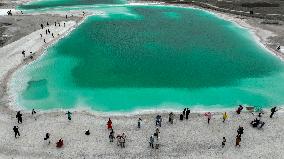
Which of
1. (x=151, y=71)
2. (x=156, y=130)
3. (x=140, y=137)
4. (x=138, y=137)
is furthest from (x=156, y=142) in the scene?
Answer: (x=151, y=71)

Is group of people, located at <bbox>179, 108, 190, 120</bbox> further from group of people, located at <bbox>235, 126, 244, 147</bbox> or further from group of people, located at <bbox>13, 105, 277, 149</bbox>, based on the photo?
group of people, located at <bbox>235, 126, 244, 147</bbox>

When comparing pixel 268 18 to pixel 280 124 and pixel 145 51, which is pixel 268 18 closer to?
pixel 145 51

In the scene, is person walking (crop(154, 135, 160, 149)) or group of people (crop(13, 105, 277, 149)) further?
group of people (crop(13, 105, 277, 149))

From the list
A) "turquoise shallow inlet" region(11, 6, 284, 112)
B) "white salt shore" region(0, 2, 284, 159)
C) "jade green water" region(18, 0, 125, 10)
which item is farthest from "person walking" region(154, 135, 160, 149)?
"jade green water" region(18, 0, 125, 10)

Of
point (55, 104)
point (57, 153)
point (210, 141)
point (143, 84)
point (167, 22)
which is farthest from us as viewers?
point (167, 22)

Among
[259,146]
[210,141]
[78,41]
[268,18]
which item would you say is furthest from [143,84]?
[268,18]

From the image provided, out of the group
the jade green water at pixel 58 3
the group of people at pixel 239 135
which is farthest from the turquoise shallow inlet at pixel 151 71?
the jade green water at pixel 58 3

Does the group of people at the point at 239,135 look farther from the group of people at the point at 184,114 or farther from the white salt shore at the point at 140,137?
the group of people at the point at 184,114

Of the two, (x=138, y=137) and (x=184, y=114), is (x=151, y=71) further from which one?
(x=138, y=137)
